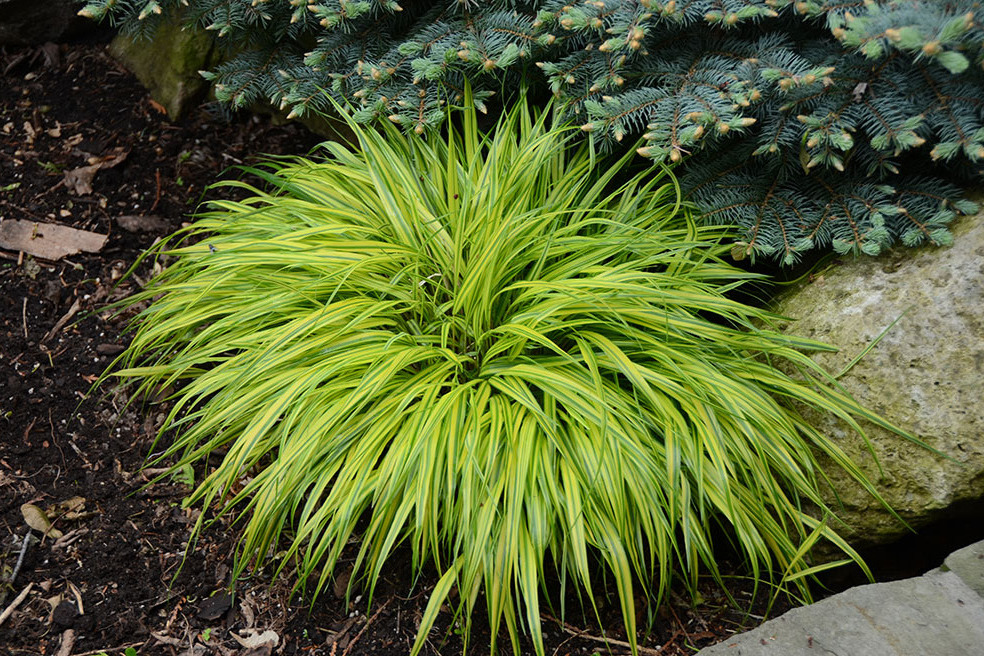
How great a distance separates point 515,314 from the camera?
2203 mm

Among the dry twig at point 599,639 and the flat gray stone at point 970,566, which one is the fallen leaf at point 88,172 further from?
the flat gray stone at point 970,566

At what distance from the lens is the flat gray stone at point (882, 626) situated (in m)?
1.64

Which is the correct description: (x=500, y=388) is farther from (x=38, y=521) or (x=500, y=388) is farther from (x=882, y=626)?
(x=38, y=521)

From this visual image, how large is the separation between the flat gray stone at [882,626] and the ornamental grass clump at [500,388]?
0.18m

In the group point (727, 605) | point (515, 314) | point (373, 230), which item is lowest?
point (727, 605)

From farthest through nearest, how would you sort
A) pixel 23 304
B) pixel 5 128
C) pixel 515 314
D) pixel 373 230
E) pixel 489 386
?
pixel 5 128 → pixel 23 304 → pixel 373 230 → pixel 515 314 → pixel 489 386

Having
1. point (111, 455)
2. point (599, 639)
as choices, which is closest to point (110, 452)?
point (111, 455)

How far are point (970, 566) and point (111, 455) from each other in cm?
235

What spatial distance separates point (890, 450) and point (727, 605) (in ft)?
1.95

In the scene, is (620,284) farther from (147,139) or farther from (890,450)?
(147,139)

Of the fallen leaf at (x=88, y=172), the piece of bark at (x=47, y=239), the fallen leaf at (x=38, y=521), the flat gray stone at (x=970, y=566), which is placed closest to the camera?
the flat gray stone at (x=970, y=566)

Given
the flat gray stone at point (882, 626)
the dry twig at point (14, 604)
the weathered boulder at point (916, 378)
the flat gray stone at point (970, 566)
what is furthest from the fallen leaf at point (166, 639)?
the flat gray stone at point (970, 566)

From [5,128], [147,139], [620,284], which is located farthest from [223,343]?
[5,128]

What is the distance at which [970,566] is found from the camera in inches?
70.6
